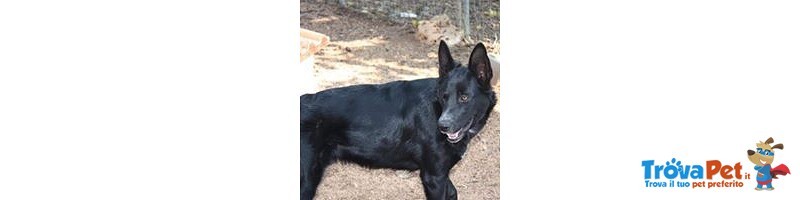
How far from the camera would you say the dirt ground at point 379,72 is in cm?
600

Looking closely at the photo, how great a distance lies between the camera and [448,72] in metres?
5.00

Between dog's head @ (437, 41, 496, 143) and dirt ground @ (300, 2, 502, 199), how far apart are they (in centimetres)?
27

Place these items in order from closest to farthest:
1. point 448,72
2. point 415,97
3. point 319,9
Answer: point 448,72 → point 415,97 → point 319,9

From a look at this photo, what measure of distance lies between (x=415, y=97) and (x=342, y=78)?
1.20m
